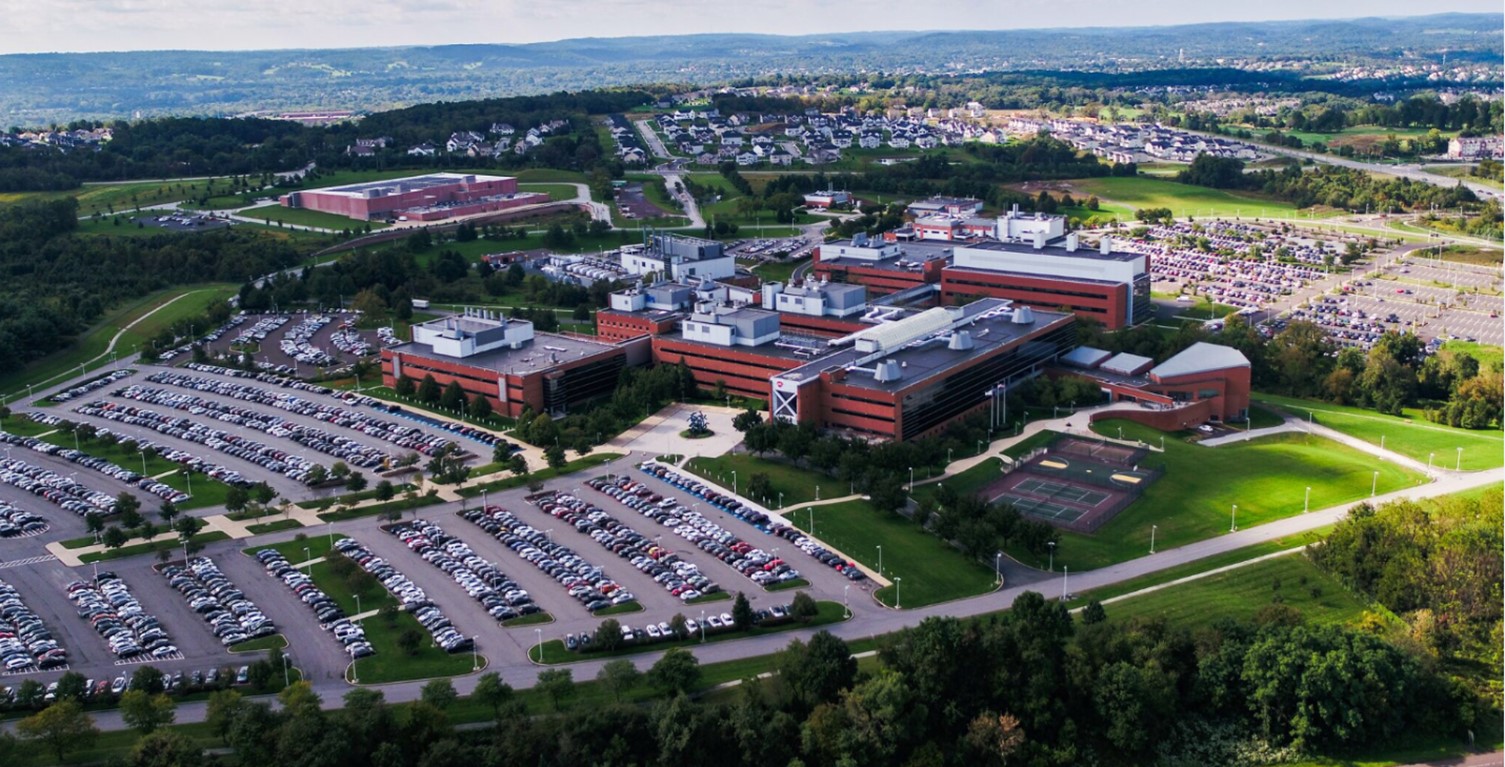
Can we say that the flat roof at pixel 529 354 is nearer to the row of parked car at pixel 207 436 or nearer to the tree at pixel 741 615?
the row of parked car at pixel 207 436

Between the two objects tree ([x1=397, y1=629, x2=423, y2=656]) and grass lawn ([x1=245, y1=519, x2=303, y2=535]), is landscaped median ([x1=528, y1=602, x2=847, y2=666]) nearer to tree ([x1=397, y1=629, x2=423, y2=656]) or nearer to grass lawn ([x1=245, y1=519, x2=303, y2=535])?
tree ([x1=397, y1=629, x2=423, y2=656])

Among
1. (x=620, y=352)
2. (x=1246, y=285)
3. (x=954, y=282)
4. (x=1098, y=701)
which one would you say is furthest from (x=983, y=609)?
(x=1246, y=285)

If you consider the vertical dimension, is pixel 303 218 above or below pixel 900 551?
above

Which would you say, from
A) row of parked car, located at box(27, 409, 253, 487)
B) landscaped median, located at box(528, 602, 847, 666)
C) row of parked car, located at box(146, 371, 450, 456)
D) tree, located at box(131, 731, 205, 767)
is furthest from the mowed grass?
row of parked car, located at box(27, 409, 253, 487)

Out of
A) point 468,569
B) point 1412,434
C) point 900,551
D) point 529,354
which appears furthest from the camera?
point 529,354

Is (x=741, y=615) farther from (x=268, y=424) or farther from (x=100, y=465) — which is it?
(x=100, y=465)

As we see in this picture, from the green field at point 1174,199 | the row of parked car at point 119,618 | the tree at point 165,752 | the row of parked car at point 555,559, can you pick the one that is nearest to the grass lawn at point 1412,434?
the row of parked car at point 555,559

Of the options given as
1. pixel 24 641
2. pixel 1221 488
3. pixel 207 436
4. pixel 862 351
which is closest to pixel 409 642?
pixel 24 641
